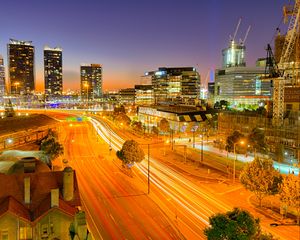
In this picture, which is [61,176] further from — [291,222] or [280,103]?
[280,103]

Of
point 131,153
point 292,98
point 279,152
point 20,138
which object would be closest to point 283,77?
point 292,98

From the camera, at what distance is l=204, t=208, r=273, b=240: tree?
67.8 ft

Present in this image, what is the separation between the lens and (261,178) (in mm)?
38594

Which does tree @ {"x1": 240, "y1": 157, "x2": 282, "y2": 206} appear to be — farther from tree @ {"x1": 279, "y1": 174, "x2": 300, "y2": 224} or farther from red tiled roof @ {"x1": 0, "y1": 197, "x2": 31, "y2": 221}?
red tiled roof @ {"x1": 0, "y1": 197, "x2": 31, "y2": 221}

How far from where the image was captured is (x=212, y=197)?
43.2 meters

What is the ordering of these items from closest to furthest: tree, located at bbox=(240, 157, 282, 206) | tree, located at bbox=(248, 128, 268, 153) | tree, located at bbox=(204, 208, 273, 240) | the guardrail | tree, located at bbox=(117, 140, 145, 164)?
tree, located at bbox=(204, 208, 273, 240)
tree, located at bbox=(240, 157, 282, 206)
tree, located at bbox=(117, 140, 145, 164)
the guardrail
tree, located at bbox=(248, 128, 268, 153)

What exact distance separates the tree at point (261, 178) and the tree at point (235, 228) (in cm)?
1812

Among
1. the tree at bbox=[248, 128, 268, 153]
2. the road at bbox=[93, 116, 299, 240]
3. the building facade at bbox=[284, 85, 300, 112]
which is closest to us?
the road at bbox=[93, 116, 299, 240]

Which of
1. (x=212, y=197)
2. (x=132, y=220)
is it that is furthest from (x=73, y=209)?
(x=212, y=197)

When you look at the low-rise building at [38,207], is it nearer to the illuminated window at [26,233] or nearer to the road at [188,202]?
the illuminated window at [26,233]

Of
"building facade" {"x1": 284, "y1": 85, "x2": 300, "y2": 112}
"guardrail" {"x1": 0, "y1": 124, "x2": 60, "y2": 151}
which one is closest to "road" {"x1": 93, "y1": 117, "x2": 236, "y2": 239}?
"guardrail" {"x1": 0, "y1": 124, "x2": 60, "y2": 151}

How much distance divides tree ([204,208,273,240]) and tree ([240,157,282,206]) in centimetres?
1812

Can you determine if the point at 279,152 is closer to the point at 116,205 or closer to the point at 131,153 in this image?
the point at 131,153

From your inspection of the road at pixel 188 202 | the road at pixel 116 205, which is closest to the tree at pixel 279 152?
the road at pixel 188 202
